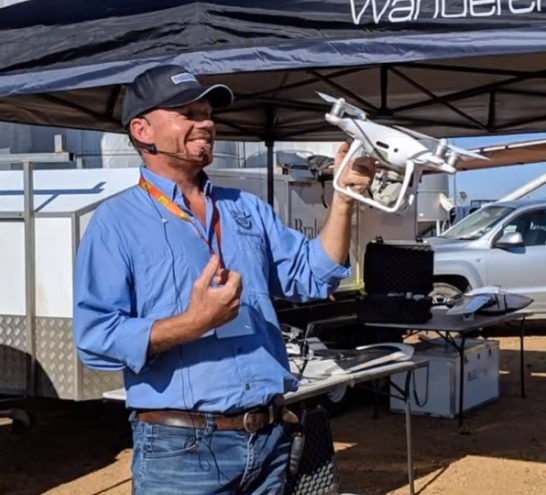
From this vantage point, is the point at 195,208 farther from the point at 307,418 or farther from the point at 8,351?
the point at 8,351

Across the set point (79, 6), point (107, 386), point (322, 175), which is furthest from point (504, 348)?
point (79, 6)

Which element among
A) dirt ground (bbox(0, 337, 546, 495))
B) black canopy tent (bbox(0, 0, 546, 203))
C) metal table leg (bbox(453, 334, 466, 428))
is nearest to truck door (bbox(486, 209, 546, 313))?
dirt ground (bbox(0, 337, 546, 495))

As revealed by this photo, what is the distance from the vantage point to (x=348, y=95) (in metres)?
6.11

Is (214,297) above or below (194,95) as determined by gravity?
below

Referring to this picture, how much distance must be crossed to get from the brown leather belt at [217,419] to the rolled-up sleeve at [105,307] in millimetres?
152

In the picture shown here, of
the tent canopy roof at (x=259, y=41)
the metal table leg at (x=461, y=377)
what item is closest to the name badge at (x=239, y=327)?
the tent canopy roof at (x=259, y=41)

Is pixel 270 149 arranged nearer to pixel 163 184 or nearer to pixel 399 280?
pixel 399 280

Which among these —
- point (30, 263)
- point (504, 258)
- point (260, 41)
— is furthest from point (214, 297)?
point (504, 258)

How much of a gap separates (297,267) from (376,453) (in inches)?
157

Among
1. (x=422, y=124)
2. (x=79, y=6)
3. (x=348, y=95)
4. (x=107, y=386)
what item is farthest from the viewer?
(x=422, y=124)

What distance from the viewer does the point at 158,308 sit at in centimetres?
231

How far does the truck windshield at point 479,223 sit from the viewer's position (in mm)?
12148

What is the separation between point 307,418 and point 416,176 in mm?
1831

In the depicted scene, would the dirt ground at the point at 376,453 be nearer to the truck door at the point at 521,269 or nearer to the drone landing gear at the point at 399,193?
the drone landing gear at the point at 399,193
